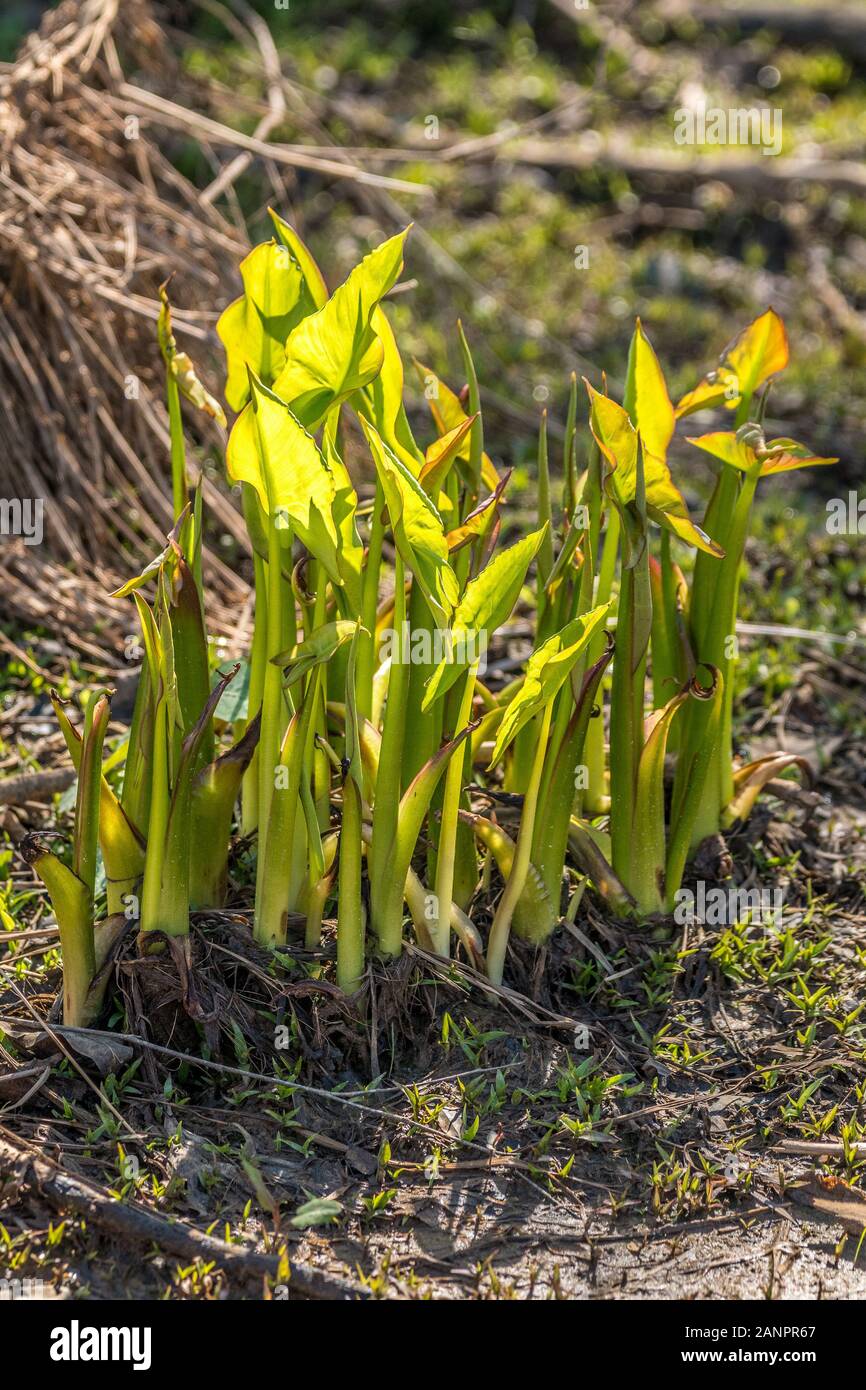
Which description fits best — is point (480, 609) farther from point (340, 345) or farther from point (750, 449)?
point (750, 449)

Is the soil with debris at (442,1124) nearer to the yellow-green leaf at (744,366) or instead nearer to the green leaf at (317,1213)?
the green leaf at (317,1213)

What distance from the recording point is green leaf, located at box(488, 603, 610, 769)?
1.94 metres

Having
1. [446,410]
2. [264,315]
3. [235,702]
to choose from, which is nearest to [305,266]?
[264,315]

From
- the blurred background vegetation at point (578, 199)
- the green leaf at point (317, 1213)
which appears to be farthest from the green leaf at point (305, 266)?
the blurred background vegetation at point (578, 199)

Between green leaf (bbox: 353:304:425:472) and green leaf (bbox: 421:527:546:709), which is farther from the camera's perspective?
green leaf (bbox: 353:304:425:472)

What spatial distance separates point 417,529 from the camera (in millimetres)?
1897

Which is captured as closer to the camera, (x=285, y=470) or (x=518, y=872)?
(x=285, y=470)

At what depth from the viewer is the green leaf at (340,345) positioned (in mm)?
1862

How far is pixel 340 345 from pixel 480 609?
42 centimetres

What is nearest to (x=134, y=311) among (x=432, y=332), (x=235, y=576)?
(x=235, y=576)

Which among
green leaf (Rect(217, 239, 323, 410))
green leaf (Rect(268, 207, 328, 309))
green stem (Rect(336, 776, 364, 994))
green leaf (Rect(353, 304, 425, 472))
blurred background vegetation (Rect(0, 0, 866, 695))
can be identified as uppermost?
blurred background vegetation (Rect(0, 0, 866, 695))

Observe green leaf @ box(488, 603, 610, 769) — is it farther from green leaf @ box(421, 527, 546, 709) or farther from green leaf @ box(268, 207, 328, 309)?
green leaf @ box(268, 207, 328, 309)

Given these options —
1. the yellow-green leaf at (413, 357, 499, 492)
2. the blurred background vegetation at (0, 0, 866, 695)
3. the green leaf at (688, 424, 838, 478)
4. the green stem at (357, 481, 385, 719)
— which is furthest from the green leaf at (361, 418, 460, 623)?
the blurred background vegetation at (0, 0, 866, 695)
